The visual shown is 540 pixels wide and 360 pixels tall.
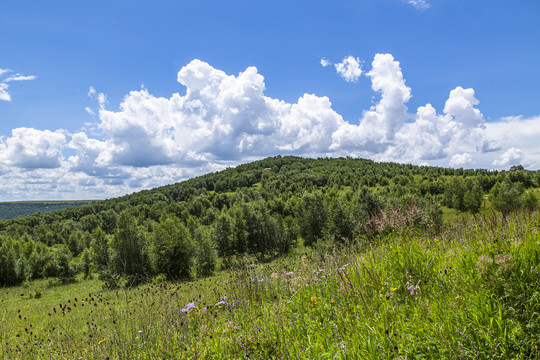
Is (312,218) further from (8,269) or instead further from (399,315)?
(8,269)

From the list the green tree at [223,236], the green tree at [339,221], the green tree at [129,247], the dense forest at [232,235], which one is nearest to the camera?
the dense forest at [232,235]

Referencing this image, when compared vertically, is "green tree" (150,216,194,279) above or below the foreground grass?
below

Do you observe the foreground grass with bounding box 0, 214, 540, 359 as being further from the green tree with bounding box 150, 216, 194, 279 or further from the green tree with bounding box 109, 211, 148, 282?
the green tree with bounding box 109, 211, 148, 282

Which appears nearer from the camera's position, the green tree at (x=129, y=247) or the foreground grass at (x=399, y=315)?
the foreground grass at (x=399, y=315)

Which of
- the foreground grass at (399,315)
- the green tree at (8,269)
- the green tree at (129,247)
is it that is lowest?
the green tree at (8,269)

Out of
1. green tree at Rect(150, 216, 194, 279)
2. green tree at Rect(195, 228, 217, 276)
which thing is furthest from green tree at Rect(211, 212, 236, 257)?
green tree at Rect(150, 216, 194, 279)

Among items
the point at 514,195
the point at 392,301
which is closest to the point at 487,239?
the point at 392,301

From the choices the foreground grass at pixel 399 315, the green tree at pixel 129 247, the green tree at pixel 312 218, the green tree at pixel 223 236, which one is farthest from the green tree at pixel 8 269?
the foreground grass at pixel 399 315

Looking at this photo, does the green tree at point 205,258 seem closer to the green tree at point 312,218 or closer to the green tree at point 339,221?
the green tree at point 312,218

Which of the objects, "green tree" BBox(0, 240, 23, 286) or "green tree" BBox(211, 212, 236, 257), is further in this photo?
"green tree" BBox(211, 212, 236, 257)

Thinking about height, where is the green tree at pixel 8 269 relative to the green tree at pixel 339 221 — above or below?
below

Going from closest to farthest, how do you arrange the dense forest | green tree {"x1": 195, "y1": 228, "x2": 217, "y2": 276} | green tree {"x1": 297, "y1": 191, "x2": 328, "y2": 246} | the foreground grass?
the foreground grass
the dense forest
green tree {"x1": 195, "y1": 228, "x2": 217, "y2": 276}
green tree {"x1": 297, "y1": 191, "x2": 328, "y2": 246}

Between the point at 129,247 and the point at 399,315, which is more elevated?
the point at 399,315

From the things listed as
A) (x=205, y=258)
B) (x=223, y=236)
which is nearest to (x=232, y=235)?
(x=223, y=236)
